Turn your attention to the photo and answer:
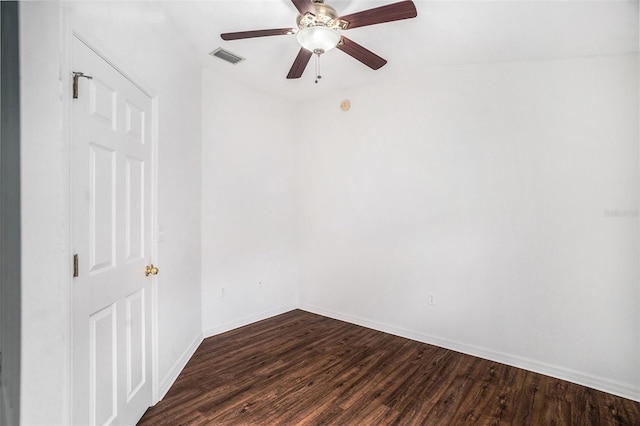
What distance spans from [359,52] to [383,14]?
18.1 inches

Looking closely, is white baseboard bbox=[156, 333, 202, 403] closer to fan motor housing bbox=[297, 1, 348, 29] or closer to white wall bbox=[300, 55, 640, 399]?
white wall bbox=[300, 55, 640, 399]

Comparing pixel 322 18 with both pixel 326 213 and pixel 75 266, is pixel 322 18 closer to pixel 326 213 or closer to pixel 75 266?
pixel 75 266

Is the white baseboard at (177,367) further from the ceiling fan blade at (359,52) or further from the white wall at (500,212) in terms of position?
the ceiling fan blade at (359,52)

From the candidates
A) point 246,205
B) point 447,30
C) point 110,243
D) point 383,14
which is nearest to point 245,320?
point 246,205

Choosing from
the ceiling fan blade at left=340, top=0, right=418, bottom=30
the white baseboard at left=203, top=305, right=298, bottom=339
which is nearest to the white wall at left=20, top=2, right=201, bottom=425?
the ceiling fan blade at left=340, top=0, right=418, bottom=30

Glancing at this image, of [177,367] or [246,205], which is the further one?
[246,205]

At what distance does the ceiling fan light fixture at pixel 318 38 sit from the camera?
2020mm

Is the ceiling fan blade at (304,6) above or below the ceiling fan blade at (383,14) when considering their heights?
above

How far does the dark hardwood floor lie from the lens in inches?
82.4

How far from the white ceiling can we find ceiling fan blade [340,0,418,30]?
0.29 m

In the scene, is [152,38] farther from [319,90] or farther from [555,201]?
[555,201]

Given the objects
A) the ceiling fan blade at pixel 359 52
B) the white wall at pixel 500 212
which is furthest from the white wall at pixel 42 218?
the white wall at pixel 500 212

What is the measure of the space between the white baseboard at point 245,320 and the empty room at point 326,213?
0.06 feet

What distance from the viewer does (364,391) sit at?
2391 millimetres
